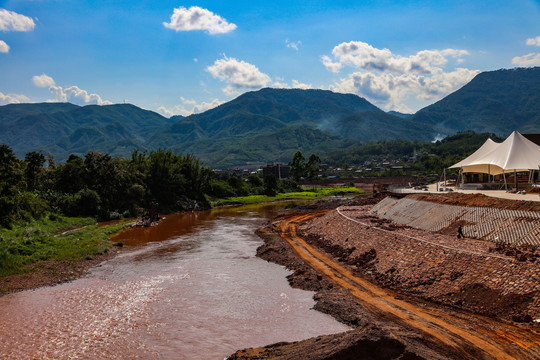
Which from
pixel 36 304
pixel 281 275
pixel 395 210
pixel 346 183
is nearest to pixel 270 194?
pixel 346 183

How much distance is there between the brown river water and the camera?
14.2 metres

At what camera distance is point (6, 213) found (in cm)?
3362

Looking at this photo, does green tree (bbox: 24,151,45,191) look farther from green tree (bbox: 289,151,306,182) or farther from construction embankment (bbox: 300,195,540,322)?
green tree (bbox: 289,151,306,182)

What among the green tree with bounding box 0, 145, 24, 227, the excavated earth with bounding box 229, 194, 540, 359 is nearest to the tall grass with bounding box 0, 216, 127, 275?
the green tree with bounding box 0, 145, 24, 227

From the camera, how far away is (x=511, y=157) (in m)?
33.1

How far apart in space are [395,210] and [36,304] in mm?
28342

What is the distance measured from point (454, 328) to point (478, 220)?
40.3 feet

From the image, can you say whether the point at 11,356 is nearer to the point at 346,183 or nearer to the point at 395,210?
the point at 395,210

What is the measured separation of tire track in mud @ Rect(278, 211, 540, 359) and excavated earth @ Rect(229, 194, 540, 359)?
0.07 m

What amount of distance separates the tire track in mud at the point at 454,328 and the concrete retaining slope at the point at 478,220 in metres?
7.30

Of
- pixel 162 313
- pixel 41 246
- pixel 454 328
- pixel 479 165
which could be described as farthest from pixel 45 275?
pixel 479 165

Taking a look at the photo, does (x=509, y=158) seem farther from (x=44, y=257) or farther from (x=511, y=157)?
(x=44, y=257)

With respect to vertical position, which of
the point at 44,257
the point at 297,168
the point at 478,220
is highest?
the point at 297,168

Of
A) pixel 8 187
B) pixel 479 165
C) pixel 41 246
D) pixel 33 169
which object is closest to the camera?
pixel 41 246
